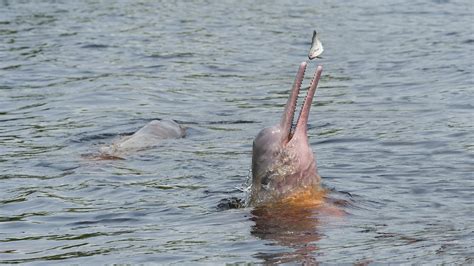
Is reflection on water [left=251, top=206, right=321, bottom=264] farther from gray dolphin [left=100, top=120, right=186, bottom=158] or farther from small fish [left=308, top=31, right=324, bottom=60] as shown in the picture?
gray dolphin [left=100, top=120, right=186, bottom=158]

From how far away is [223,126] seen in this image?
12.3 m

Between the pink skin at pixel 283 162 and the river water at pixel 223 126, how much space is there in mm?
230

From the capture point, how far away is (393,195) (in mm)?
8914

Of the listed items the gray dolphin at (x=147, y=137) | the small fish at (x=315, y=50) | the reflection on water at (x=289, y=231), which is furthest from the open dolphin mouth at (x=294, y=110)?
the gray dolphin at (x=147, y=137)

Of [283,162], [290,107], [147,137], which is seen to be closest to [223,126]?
[147,137]

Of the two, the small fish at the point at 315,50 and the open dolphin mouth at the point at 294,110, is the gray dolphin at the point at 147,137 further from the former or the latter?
the small fish at the point at 315,50

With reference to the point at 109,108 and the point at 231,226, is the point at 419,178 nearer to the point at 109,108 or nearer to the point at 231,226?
the point at 231,226

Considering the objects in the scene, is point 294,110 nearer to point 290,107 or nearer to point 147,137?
point 290,107

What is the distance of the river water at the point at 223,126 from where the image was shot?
7.43m

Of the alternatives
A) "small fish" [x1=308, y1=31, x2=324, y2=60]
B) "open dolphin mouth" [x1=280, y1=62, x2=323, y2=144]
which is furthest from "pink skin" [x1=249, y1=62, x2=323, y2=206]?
"small fish" [x1=308, y1=31, x2=324, y2=60]

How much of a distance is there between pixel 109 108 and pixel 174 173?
354 cm

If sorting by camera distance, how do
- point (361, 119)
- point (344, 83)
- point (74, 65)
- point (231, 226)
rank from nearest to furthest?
point (231, 226) < point (361, 119) < point (344, 83) < point (74, 65)

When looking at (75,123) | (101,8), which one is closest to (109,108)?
(75,123)

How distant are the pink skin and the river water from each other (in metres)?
0.23
